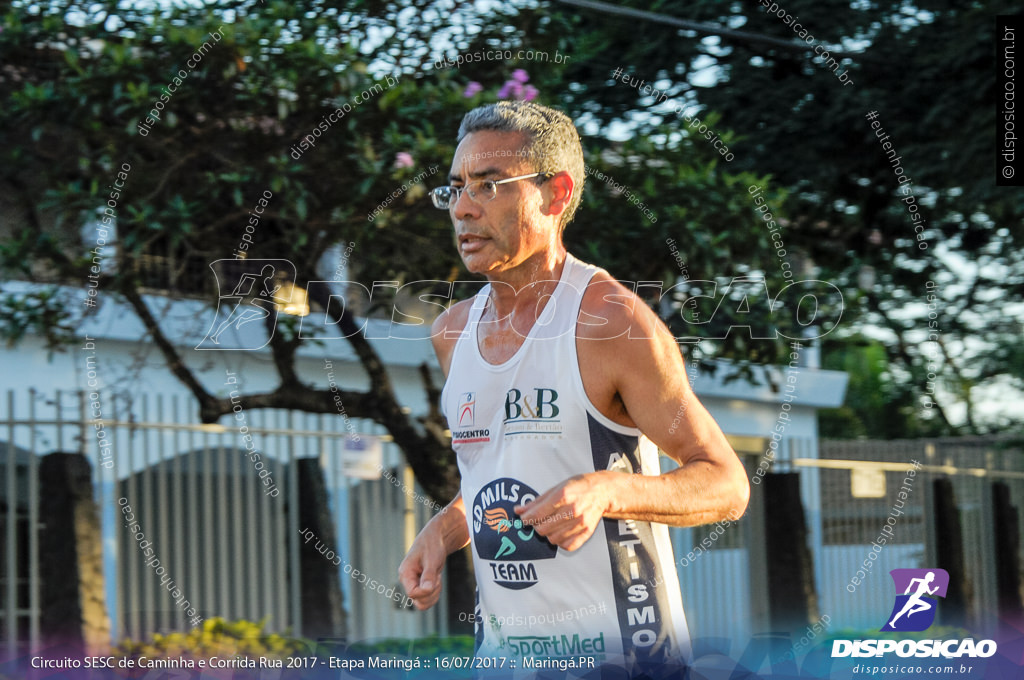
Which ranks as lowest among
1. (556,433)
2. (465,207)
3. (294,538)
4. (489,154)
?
(294,538)

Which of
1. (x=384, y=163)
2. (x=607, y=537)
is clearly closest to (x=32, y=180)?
(x=384, y=163)

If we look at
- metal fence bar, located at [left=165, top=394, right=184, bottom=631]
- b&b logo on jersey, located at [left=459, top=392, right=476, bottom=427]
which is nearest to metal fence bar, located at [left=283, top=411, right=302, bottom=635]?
metal fence bar, located at [left=165, top=394, right=184, bottom=631]

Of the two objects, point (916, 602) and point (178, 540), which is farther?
point (916, 602)

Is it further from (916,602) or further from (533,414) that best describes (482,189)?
(916,602)

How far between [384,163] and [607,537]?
10.8 feet

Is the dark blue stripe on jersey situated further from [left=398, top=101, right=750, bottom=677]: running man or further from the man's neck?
the man's neck

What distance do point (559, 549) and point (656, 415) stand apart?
349mm

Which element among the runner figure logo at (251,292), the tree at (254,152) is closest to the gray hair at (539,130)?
the tree at (254,152)

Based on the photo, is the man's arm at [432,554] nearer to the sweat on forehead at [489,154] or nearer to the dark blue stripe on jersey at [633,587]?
the dark blue stripe on jersey at [633,587]

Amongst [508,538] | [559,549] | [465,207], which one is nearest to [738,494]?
[559,549]

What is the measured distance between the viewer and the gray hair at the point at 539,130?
8.84ft

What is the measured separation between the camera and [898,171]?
7.03m

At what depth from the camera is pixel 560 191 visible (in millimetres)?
2760

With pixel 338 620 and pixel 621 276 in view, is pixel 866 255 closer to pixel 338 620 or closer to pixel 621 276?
pixel 621 276
